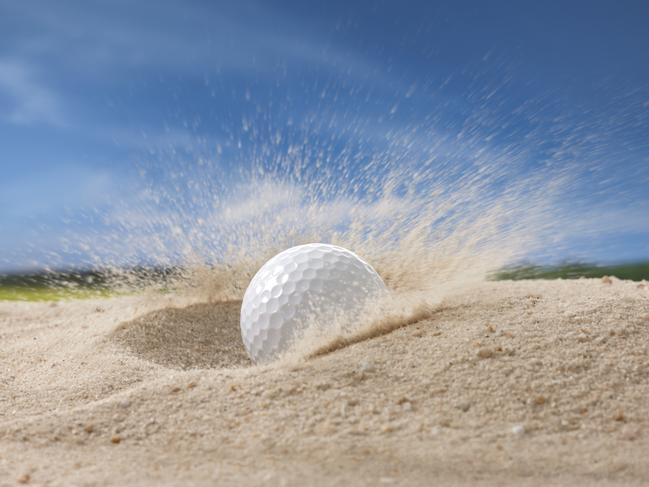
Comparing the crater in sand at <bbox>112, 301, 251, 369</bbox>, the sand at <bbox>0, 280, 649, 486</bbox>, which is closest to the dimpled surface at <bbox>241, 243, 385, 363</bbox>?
the sand at <bbox>0, 280, 649, 486</bbox>

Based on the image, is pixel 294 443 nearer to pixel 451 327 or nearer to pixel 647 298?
pixel 451 327

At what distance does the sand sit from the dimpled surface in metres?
0.44

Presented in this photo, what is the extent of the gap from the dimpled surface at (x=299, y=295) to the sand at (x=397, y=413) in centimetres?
44

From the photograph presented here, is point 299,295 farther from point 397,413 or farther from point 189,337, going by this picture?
point 189,337

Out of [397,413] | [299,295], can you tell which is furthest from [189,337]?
[397,413]

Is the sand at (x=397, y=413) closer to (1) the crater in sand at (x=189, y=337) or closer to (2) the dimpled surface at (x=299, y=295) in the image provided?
(2) the dimpled surface at (x=299, y=295)

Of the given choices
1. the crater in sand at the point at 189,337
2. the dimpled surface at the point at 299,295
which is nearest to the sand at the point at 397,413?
the dimpled surface at the point at 299,295

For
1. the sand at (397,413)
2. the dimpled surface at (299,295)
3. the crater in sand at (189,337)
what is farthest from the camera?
the crater in sand at (189,337)

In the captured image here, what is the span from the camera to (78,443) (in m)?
3.62

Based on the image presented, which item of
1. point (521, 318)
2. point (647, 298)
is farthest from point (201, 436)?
point (647, 298)

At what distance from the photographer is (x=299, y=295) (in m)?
4.87

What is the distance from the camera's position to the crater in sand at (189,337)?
5.88m

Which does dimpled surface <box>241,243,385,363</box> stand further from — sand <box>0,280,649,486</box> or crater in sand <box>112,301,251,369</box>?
crater in sand <box>112,301,251,369</box>

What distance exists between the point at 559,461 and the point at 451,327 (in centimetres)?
150
